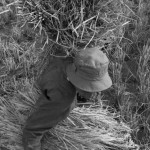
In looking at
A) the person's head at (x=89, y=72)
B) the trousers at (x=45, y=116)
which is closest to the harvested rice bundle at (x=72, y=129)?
the trousers at (x=45, y=116)

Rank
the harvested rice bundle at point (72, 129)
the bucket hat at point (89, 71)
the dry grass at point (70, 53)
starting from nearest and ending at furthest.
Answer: the bucket hat at point (89, 71), the dry grass at point (70, 53), the harvested rice bundle at point (72, 129)

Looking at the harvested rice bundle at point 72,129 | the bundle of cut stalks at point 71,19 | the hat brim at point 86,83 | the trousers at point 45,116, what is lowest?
the harvested rice bundle at point 72,129

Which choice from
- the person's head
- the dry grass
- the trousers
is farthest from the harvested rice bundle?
the person's head

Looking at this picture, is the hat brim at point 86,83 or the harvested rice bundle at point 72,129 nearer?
the hat brim at point 86,83

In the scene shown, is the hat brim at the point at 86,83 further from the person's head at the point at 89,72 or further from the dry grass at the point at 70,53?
the dry grass at the point at 70,53

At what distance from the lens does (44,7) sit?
1443 millimetres

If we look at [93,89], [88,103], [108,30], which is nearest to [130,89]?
[88,103]

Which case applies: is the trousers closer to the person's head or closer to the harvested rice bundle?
the person's head

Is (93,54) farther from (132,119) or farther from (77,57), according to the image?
(132,119)

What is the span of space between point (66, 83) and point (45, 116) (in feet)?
0.70

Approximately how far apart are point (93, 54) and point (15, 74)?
1.28 meters

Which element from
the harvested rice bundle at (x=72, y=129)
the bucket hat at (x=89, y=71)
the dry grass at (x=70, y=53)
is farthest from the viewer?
the harvested rice bundle at (x=72, y=129)

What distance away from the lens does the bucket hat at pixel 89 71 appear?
135cm

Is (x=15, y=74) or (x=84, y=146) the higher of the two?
(x=15, y=74)
